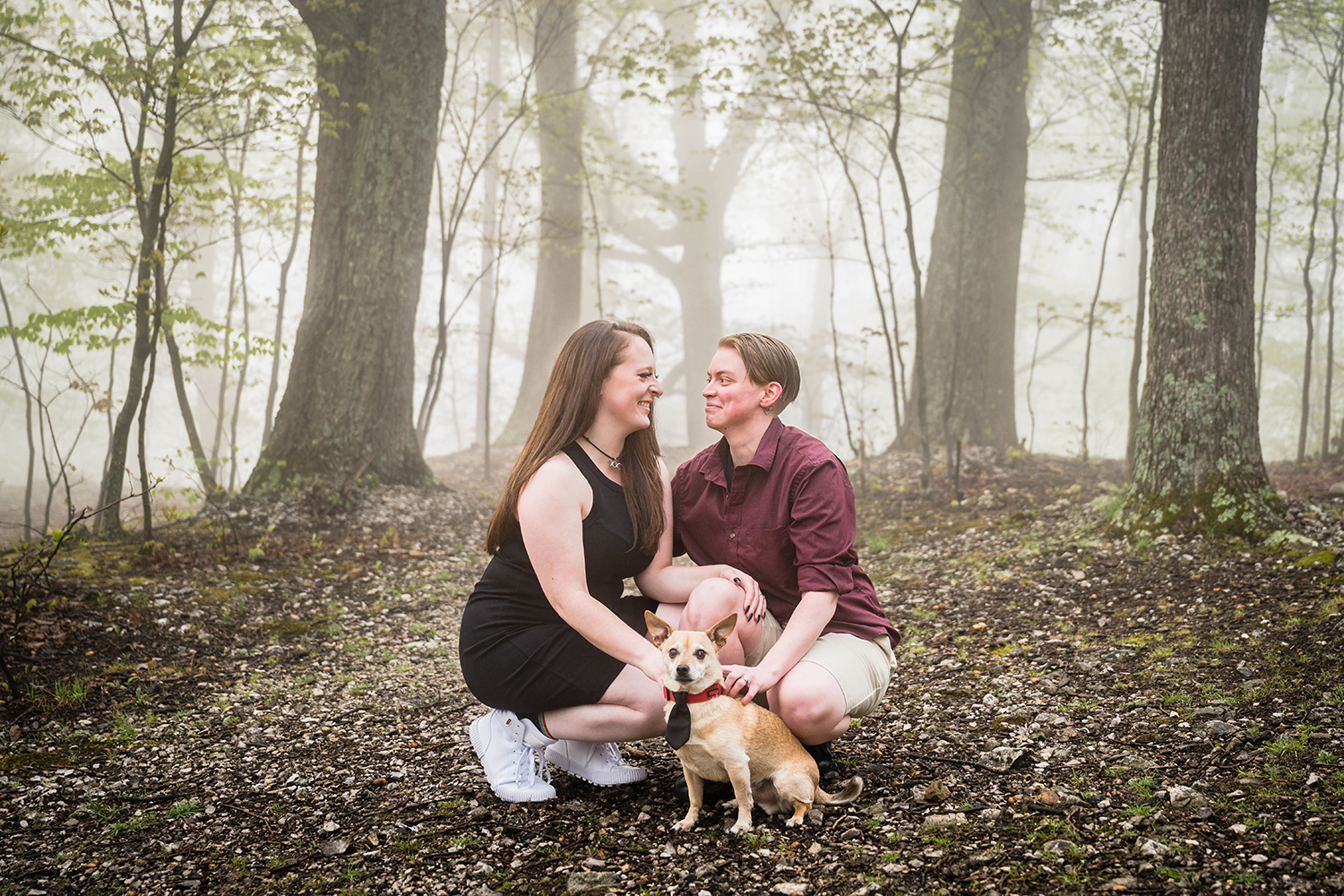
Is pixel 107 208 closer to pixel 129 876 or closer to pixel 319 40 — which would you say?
pixel 319 40

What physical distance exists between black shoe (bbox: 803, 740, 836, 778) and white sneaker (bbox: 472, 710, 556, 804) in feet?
3.25

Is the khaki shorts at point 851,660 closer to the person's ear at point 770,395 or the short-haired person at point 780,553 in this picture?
the short-haired person at point 780,553

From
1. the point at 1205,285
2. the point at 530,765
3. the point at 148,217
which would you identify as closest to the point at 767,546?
the point at 530,765

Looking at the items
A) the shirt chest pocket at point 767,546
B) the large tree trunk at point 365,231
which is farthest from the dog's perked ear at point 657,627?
the large tree trunk at point 365,231

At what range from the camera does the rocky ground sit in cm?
242

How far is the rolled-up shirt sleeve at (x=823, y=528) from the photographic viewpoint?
9.25ft

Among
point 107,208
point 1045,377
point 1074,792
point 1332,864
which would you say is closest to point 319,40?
point 107,208

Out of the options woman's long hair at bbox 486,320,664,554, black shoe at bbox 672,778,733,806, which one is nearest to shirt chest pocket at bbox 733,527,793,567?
woman's long hair at bbox 486,320,664,554

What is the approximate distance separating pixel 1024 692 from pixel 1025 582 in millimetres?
1871

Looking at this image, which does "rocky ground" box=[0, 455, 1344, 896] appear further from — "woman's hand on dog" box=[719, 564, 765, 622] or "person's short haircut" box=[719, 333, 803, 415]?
"person's short haircut" box=[719, 333, 803, 415]

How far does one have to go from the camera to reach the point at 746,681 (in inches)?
105

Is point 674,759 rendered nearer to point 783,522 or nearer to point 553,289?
point 783,522

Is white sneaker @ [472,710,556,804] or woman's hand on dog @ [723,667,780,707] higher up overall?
woman's hand on dog @ [723,667,780,707]

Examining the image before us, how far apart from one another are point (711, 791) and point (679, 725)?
22.3 inches
